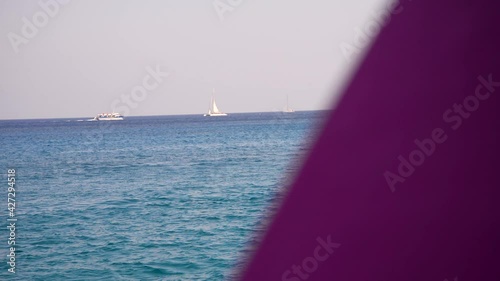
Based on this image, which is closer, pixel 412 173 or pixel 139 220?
pixel 412 173

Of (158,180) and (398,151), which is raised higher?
(158,180)

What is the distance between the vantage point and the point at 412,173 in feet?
31.5

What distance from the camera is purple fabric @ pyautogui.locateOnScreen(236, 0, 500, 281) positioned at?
24.2 ft

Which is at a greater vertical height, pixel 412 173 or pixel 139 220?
pixel 139 220

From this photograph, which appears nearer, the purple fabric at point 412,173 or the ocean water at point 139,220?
the purple fabric at point 412,173

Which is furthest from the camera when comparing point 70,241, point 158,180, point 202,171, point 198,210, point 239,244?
point 202,171

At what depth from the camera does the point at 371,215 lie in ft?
29.2

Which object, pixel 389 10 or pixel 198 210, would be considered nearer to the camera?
pixel 389 10

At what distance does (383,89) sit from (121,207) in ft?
29.3

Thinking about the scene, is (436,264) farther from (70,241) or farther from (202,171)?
(202,171)

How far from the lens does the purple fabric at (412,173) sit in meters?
7.38

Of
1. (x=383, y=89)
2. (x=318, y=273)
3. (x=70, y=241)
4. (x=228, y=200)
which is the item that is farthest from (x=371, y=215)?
(x=228, y=200)

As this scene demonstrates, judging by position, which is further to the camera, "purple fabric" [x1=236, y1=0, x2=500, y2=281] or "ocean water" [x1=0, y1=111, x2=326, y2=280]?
"ocean water" [x1=0, y1=111, x2=326, y2=280]

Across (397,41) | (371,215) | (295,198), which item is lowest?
(371,215)
